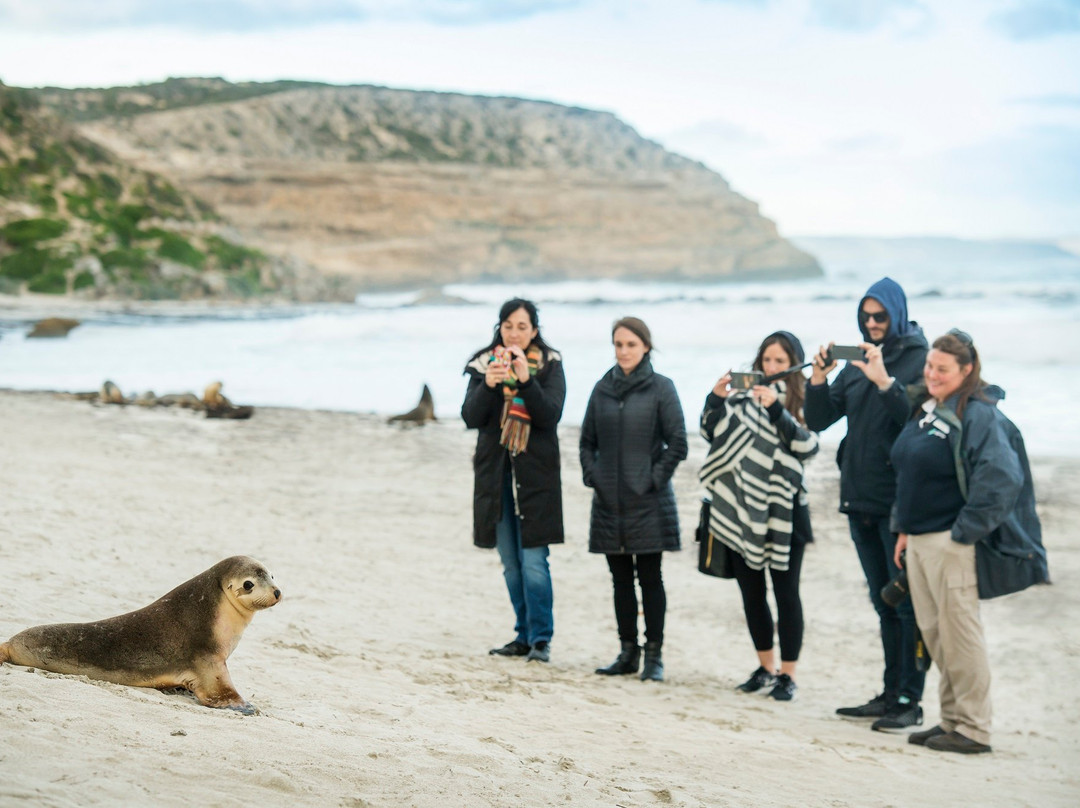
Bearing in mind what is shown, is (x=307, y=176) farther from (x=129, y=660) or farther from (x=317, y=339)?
(x=129, y=660)

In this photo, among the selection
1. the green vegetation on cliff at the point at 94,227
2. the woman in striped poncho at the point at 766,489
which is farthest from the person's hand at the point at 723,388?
the green vegetation on cliff at the point at 94,227

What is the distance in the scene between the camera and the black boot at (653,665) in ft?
17.3

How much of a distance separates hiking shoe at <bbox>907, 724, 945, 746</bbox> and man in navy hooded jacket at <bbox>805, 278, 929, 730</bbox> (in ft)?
0.79

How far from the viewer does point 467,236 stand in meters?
76.4

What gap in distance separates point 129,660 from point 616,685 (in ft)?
7.54

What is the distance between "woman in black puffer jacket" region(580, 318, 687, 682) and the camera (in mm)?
5102

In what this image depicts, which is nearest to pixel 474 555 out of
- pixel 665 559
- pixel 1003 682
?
pixel 665 559

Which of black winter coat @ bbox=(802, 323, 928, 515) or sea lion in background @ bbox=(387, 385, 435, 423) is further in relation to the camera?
sea lion in background @ bbox=(387, 385, 435, 423)

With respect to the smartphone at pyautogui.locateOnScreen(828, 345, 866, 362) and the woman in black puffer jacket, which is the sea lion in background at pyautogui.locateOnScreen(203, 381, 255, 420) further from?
the smartphone at pyautogui.locateOnScreen(828, 345, 866, 362)

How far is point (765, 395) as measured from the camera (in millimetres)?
5023

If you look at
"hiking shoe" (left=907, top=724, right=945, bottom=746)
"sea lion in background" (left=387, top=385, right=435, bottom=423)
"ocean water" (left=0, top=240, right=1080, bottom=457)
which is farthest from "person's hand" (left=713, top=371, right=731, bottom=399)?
"sea lion in background" (left=387, top=385, right=435, bottom=423)

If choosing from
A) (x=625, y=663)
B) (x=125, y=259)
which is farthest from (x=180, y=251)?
(x=625, y=663)

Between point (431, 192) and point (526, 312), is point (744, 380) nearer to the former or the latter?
point (526, 312)

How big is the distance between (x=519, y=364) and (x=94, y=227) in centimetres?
4025
